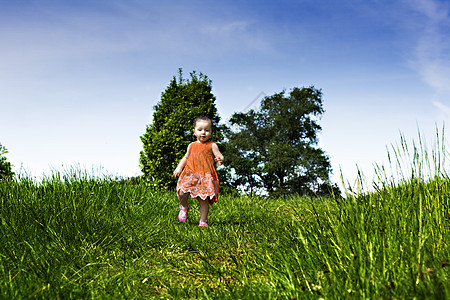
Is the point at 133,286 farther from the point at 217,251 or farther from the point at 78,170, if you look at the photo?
the point at 78,170

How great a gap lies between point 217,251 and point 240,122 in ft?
66.5

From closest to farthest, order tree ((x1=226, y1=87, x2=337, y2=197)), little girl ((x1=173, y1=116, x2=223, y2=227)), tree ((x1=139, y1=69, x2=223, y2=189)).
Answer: little girl ((x1=173, y1=116, x2=223, y2=227)) < tree ((x1=139, y1=69, x2=223, y2=189)) < tree ((x1=226, y1=87, x2=337, y2=197))

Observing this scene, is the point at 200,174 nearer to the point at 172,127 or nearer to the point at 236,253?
the point at 236,253

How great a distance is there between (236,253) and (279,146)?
17.9 metres

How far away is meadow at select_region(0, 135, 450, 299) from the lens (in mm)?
2494

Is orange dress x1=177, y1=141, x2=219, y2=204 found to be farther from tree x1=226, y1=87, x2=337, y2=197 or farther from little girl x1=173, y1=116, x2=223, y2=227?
tree x1=226, y1=87, x2=337, y2=197

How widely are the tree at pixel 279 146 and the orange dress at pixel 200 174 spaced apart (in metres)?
15.5

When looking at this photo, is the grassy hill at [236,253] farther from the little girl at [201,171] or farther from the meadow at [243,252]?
the little girl at [201,171]

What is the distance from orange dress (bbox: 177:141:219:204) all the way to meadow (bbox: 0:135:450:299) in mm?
634

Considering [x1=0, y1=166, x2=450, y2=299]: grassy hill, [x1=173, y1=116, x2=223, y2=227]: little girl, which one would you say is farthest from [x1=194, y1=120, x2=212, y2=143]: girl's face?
[x1=0, y1=166, x2=450, y2=299]: grassy hill

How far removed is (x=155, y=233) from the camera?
191 inches

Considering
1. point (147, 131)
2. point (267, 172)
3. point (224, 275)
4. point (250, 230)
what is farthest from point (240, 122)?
point (224, 275)

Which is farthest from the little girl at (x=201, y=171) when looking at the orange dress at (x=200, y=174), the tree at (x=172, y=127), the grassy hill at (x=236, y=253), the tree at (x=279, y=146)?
the tree at (x=279, y=146)

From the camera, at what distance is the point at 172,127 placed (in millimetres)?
13539
